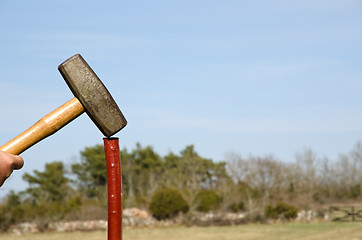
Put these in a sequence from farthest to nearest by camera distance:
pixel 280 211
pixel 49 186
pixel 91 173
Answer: pixel 91 173 < pixel 49 186 < pixel 280 211

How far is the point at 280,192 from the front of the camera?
29359 mm

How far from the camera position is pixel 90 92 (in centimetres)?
212

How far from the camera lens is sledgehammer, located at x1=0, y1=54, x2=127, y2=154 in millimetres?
2096

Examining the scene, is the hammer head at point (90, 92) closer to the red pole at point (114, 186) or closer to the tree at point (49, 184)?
the red pole at point (114, 186)

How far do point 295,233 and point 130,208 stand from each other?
10.3m

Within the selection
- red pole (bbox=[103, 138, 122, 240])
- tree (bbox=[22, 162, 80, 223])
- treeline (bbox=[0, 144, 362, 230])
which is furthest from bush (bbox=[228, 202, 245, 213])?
red pole (bbox=[103, 138, 122, 240])

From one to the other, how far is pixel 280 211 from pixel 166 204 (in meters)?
5.72

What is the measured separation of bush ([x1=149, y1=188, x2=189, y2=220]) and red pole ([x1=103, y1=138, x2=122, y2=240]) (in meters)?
21.4

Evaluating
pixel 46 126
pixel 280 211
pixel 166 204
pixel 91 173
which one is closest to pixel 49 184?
pixel 91 173

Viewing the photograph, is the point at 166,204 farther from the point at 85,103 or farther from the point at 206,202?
the point at 85,103

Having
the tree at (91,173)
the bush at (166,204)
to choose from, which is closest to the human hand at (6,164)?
the bush at (166,204)

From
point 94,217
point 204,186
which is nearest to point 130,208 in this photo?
point 94,217

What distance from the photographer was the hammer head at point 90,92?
2.12 meters

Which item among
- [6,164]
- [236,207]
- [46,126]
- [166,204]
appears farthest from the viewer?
[236,207]
